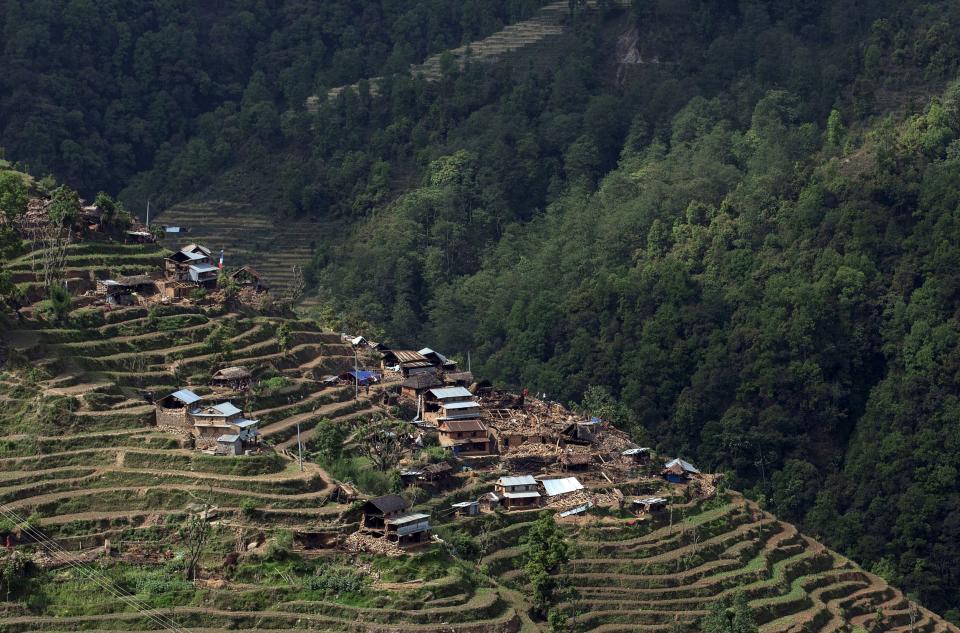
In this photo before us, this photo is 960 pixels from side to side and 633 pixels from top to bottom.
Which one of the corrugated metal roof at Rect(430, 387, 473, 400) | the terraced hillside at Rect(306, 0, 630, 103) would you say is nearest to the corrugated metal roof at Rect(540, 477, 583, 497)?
the corrugated metal roof at Rect(430, 387, 473, 400)

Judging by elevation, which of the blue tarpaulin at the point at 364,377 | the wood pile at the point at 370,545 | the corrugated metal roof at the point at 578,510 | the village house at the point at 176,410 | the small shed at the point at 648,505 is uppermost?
the village house at the point at 176,410

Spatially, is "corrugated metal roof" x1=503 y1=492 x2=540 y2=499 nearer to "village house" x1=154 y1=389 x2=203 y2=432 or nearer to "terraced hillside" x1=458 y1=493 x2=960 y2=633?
"terraced hillside" x1=458 y1=493 x2=960 y2=633

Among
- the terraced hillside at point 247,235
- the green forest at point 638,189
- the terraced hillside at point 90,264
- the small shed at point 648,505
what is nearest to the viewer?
the small shed at point 648,505

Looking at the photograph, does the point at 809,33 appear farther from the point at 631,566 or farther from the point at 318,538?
the point at 318,538

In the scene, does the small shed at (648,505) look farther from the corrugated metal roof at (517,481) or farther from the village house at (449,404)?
the village house at (449,404)

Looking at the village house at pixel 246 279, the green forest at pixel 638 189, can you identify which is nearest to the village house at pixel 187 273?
the village house at pixel 246 279

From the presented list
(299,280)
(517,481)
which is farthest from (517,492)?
(299,280)

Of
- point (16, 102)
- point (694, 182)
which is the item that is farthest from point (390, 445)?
point (16, 102)
